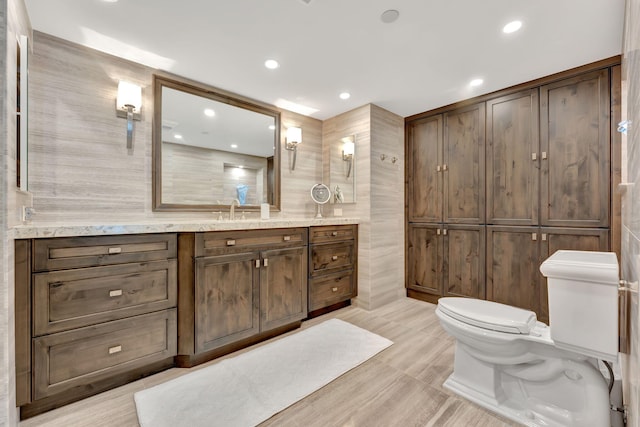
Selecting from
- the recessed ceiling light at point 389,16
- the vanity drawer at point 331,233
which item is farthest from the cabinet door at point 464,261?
the recessed ceiling light at point 389,16

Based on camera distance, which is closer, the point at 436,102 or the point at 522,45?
the point at 522,45

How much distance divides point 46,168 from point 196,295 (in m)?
1.29

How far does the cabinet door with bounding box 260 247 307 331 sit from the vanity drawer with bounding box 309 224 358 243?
0.18 metres

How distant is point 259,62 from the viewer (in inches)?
82.4

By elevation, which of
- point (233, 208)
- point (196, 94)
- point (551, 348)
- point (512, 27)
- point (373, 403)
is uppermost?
point (512, 27)

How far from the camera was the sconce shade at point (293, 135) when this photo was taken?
2973 mm

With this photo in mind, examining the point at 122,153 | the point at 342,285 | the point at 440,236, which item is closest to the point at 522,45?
Result: the point at 440,236

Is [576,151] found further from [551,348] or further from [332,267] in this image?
[332,267]

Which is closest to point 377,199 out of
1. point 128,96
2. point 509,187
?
point 509,187

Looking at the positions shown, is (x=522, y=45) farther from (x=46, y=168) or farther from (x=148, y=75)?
(x=46, y=168)

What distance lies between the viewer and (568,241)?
2.21m

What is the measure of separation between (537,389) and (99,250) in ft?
8.08

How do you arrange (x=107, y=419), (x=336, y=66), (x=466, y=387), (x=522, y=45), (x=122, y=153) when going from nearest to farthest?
(x=107, y=419) < (x=466, y=387) < (x=522, y=45) < (x=122, y=153) < (x=336, y=66)

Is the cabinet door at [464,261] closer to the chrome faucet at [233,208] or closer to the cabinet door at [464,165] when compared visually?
the cabinet door at [464,165]
